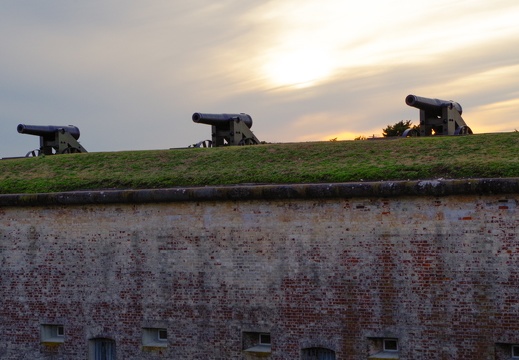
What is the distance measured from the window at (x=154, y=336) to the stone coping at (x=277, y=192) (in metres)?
2.58

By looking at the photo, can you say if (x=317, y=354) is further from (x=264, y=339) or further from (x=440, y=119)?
(x=440, y=119)

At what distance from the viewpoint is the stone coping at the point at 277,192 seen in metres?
14.8

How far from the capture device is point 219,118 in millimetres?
25672

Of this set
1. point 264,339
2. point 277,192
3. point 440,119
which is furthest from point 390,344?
point 440,119

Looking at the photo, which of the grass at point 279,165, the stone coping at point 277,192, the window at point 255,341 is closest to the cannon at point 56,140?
the grass at point 279,165

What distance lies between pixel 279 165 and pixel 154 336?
4395mm

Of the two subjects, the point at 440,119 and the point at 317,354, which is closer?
the point at 317,354

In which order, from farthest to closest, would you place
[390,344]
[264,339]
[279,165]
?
[279,165] → [264,339] → [390,344]

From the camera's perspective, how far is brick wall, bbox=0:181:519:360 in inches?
585

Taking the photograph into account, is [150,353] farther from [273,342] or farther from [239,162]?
[239,162]

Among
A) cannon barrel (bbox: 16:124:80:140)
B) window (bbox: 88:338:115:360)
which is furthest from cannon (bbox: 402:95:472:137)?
cannon barrel (bbox: 16:124:80:140)

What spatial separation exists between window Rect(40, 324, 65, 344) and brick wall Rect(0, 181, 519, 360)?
0.11 metres

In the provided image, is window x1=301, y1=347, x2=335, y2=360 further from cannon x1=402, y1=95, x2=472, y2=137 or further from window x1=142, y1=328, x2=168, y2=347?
cannon x1=402, y1=95, x2=472, y2=137

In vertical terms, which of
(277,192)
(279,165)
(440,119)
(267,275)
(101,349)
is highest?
(440,119)
